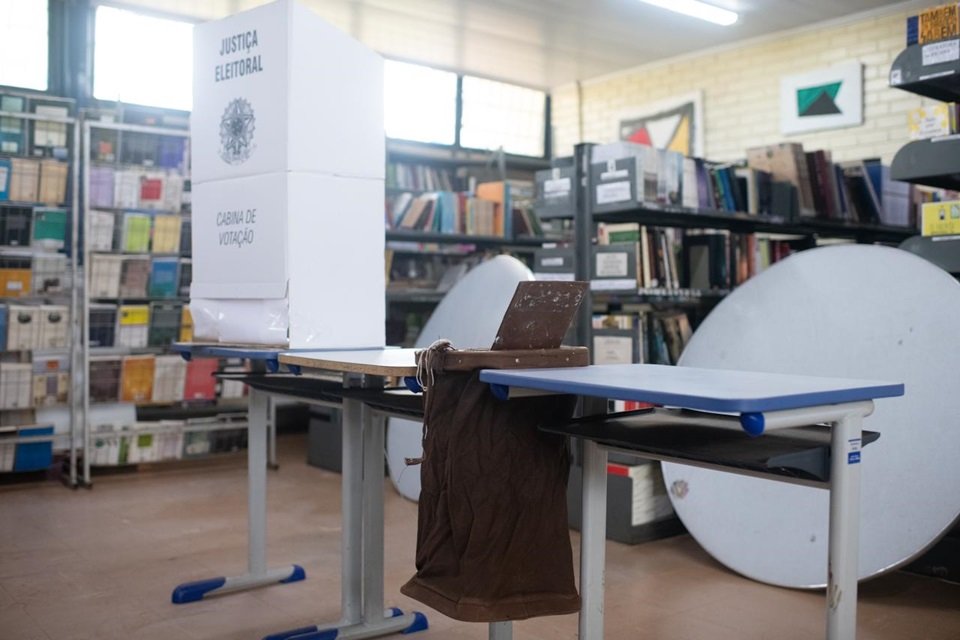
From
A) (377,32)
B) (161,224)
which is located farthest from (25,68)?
(377,32)

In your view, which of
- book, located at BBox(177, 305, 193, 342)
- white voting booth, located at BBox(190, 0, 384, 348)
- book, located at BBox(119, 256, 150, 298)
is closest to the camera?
white voting booth, located at BBox(190, 0, 384, 348)

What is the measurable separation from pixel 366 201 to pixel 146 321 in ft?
9.50

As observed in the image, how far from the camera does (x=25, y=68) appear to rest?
574cm

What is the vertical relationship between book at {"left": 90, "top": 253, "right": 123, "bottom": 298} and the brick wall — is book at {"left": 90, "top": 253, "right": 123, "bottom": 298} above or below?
below

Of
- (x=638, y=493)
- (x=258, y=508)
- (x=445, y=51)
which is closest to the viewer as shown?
(x=258, y=508)

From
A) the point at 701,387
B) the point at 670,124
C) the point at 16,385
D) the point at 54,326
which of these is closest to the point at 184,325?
the point at 54,326

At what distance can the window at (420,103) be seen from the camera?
7.63 meters

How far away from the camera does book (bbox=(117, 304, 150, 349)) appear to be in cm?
509

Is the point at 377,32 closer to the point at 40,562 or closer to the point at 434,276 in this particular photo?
the point at 434,276

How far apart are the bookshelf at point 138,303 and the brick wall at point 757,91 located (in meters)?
4.34

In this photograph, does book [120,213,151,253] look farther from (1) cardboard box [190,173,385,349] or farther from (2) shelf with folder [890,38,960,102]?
(2) shelf with folder [890,38,960,102]

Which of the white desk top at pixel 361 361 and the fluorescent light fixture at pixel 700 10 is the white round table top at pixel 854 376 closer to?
the white desk top at pixel 361 361

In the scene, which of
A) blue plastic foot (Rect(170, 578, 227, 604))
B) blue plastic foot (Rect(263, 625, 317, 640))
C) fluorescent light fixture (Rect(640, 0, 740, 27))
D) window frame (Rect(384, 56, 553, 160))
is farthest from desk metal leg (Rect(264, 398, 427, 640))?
window frame (Rect(384, 56, 553, 160))

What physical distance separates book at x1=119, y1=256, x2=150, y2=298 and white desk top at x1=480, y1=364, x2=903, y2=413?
12.4 feet
